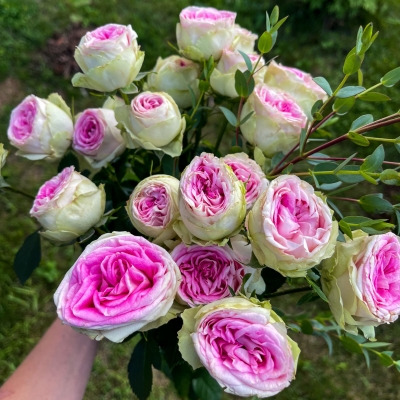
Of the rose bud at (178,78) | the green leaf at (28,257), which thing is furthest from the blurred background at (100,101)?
the rose bud at (178,78)

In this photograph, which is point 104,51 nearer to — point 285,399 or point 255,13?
point 285,399

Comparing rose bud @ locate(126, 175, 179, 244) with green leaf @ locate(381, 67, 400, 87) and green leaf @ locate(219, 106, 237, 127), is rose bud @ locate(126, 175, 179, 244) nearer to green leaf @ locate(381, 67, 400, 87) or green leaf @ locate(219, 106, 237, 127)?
green leaf @ locate(219, 106, 237, 127)

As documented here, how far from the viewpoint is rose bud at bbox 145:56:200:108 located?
546 mm

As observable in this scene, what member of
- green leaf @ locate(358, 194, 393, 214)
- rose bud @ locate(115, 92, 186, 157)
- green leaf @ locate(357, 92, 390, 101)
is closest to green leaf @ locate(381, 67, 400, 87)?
green leaf @ locate(357, 92, 390, 101)

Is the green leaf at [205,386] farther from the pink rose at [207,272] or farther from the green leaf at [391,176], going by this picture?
the green leaf at [391,176]

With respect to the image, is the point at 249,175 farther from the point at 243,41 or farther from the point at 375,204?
the point at 243,41

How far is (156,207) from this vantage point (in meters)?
0.43

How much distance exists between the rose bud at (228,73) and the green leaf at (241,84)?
3cm

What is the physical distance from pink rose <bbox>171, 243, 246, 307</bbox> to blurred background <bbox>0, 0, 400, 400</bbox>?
689 millimetres

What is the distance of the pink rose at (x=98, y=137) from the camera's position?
54 centimetres

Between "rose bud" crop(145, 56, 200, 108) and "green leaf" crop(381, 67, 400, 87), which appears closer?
"green leaf" crop(381, 67, 400, 87)

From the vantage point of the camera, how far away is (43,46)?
5.27 ft

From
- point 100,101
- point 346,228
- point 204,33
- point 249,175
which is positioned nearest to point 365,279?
point 346,228


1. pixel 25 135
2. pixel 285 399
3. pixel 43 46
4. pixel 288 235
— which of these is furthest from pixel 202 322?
pixel 43 46
